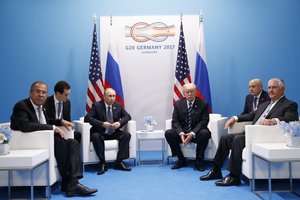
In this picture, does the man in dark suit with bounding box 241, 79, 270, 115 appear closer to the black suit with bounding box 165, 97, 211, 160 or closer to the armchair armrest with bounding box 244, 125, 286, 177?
the black suit with bounding box 165, 97, 211, 160

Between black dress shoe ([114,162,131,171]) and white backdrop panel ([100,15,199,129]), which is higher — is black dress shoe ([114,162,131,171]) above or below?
below

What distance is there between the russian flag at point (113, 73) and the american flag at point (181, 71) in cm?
112

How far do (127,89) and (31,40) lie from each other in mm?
2281

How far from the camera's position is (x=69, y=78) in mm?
7215

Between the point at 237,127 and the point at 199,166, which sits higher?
the point at 237,127

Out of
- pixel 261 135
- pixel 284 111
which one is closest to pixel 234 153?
pixel 261 135

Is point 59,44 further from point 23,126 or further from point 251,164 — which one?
point 251,164

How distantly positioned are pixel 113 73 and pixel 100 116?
4.38 ft

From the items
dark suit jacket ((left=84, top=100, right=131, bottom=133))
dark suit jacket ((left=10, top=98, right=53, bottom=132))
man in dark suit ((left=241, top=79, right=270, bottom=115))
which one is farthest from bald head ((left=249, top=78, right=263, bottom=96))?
dark suit jacket ((left=10, top=98, right=53, bottom=132))

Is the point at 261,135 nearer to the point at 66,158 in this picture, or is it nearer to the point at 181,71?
the point at 66,158

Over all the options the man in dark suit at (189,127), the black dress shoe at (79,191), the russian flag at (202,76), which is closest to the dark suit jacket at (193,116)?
the man in dark suit at (189,127)

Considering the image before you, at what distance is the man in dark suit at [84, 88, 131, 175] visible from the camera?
5.36 meters

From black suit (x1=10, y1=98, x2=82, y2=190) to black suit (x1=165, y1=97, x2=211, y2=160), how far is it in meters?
1.80

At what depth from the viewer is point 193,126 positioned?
572 centimetres
